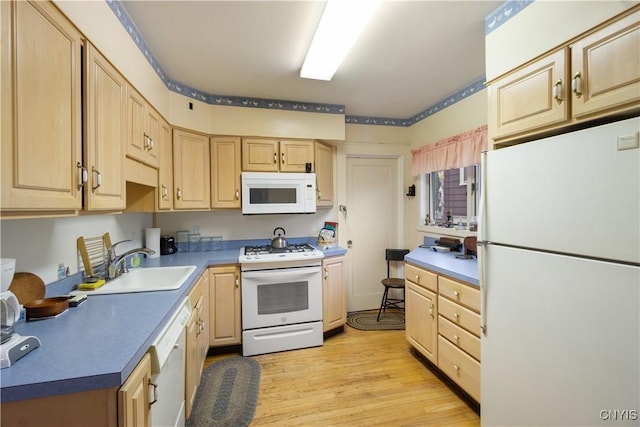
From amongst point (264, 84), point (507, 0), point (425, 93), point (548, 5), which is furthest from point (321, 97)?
point (548, 5)

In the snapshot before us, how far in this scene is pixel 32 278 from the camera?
1.23m

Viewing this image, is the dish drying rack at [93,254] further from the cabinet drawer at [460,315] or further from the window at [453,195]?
the window at [453,195]

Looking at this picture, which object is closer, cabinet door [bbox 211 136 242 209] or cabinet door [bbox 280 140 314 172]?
cabinet door [bbox 211 136 242 209]

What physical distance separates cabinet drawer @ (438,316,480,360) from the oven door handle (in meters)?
1.18

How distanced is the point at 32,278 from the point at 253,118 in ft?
7.06

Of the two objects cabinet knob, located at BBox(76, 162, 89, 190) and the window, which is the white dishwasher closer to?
cabinet knob, located at BBox(76, 162, 89, 190)

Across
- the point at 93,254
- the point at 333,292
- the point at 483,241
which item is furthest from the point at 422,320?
the point at 93,254

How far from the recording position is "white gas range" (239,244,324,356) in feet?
8.25

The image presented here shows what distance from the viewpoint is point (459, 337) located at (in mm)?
1854

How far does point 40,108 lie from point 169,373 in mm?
1154

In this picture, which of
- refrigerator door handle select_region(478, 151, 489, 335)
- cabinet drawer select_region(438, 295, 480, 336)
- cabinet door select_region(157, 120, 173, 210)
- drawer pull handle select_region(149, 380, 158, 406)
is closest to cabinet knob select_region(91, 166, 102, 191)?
drawer pull handle select_region(149, 380, 158, 406)

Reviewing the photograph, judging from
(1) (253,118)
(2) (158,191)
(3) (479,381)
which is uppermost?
(1) (253,118)

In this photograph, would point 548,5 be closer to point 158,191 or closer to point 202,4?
point 202,4

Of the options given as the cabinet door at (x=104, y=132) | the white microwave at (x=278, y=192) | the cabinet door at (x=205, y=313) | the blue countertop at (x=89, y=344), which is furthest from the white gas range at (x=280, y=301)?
the cabinet door at (x=104, y=132)
